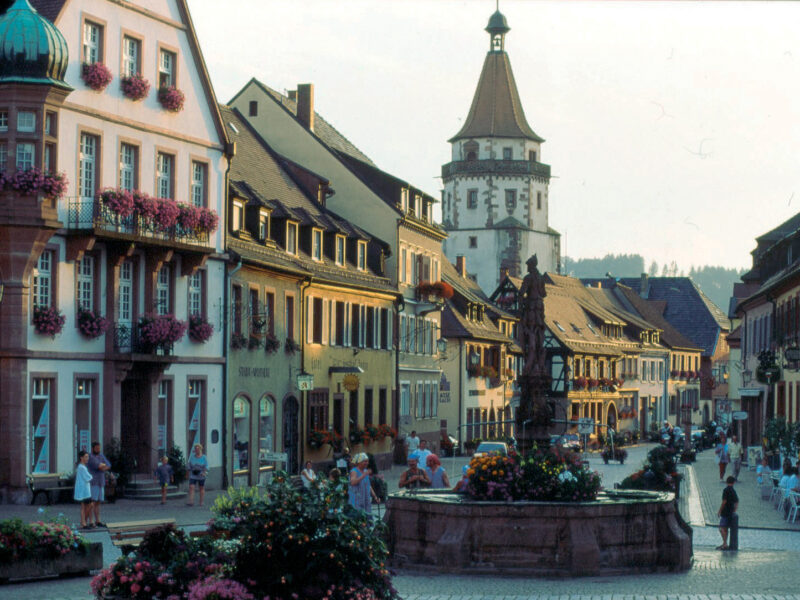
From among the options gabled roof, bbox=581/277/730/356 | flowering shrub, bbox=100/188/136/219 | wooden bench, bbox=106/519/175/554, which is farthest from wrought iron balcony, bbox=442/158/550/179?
wooden bench, bbox=106/519/175/554

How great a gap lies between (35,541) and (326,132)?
43368 mm

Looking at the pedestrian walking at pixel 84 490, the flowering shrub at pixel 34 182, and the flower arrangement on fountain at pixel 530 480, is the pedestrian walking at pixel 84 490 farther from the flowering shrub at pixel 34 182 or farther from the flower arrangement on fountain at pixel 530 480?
the flower arrangement on fountain at pixel 530 480

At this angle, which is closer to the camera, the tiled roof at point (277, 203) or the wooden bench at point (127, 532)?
the wooden bench at point (127, 532)

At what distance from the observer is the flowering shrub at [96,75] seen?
1439 inches

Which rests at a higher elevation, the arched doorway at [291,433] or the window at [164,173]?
the window at [164,173]

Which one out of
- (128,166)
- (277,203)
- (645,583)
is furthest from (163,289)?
(645,583)

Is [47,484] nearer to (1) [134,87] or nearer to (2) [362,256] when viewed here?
(1) [134,87]

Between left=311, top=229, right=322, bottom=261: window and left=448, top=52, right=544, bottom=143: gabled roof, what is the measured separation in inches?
2903

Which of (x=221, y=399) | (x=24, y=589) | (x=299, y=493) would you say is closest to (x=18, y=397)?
(x=221, y=399)

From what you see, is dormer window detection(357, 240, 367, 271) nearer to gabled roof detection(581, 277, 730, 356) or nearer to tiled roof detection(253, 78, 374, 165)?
tiled roof detection(253, 78, 374, 165)

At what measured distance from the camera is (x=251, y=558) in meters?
13.9

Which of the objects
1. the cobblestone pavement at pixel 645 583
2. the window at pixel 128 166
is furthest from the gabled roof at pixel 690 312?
the cobblestone pavement at pixel 645 583

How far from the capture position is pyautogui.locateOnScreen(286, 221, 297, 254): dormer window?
48906mm

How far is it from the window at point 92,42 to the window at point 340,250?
17.8 metres
